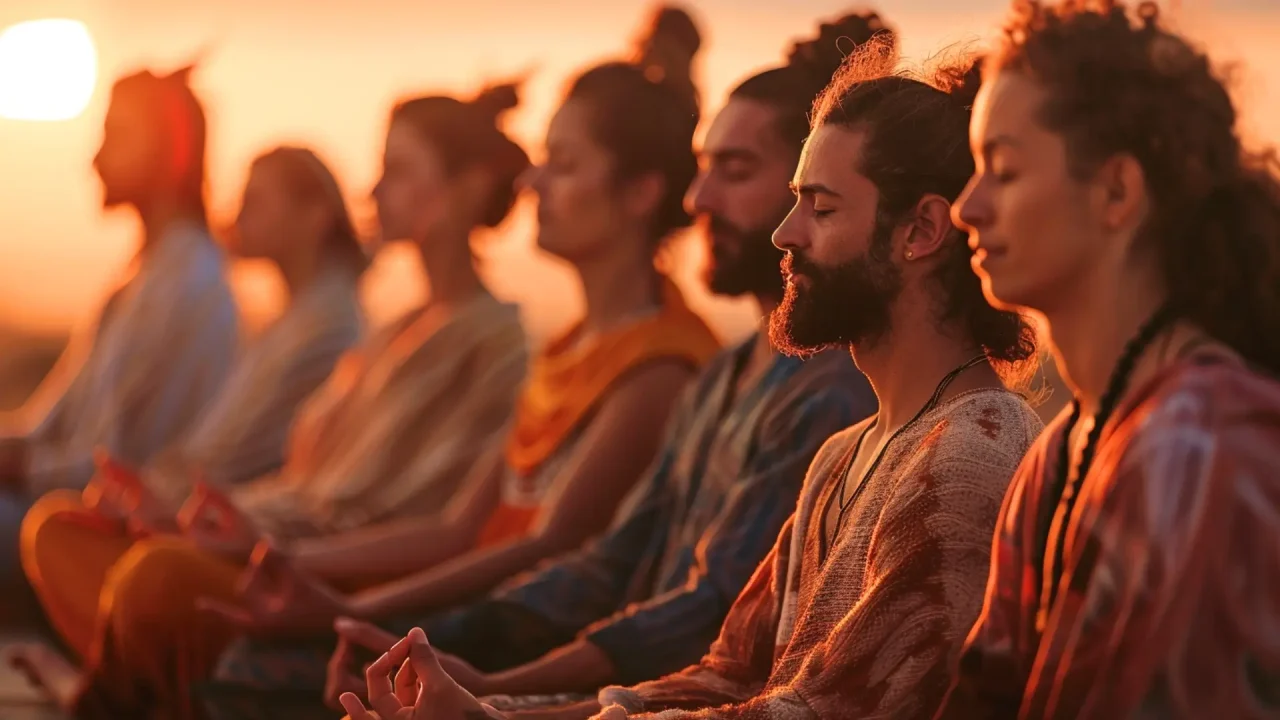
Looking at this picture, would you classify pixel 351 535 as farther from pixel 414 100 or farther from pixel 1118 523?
pixel 1118 523

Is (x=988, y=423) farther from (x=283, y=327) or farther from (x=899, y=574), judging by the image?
(x=283, y=327)

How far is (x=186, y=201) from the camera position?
793 centimetres

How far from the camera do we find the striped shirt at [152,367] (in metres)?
7.55

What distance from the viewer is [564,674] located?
3.67 metres

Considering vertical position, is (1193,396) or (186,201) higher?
(1193,396)

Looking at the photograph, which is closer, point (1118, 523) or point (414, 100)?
point (1118, 523)

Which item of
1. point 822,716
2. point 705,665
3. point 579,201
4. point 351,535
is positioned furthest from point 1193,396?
point 351,535

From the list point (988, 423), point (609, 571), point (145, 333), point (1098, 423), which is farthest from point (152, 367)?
point (1098, 423)

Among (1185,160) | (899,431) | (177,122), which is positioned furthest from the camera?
(177,122)

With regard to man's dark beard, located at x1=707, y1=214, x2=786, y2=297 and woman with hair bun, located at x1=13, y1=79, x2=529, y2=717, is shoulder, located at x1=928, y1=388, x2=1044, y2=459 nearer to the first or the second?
man's dark beard, located at x1=707, y1=214, x2=786, y2=297

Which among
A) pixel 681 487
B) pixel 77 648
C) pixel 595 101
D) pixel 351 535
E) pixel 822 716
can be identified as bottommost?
pixel 77 648

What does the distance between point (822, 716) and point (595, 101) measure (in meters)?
2.55

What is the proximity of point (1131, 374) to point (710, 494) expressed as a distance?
Answer: 171cm

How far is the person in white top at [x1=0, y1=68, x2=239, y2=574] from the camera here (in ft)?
24.6
